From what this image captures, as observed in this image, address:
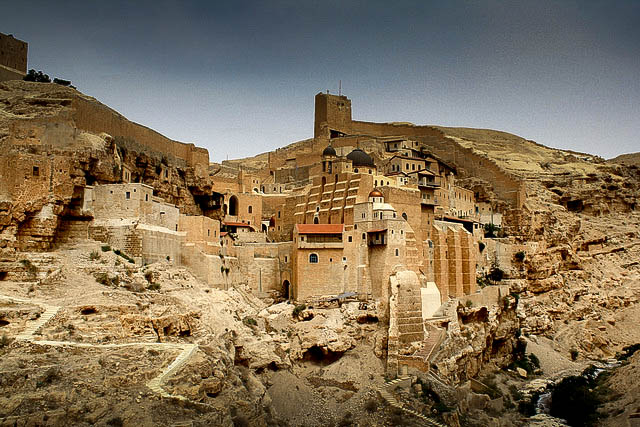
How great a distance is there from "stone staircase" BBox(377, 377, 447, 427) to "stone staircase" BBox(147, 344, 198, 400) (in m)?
11.1

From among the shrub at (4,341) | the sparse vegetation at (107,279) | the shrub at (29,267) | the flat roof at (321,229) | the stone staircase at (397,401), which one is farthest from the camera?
the flat roof at (321,229)

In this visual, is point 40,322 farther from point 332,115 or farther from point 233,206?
point 332,115

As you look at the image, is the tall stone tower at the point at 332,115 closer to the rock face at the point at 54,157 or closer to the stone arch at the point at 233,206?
the stone arch at the point at 233,206

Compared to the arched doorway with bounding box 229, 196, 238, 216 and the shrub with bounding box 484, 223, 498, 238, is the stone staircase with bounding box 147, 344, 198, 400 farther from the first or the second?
the shrub with bounding box 484, 223, 498, 238

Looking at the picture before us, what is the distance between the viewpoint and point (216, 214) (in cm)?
4778

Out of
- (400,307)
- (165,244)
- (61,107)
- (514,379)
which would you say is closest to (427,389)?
(400,307)

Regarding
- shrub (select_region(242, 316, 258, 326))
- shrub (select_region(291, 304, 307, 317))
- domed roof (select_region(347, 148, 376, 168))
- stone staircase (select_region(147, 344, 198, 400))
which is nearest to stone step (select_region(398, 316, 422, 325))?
shrub (select_region(291, 304, 307, 317))

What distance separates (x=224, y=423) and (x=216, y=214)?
29175mm

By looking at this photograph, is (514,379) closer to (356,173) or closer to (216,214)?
(356,173)

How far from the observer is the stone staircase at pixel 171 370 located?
777 inches

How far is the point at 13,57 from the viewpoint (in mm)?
40344

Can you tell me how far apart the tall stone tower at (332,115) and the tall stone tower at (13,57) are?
1197 inches

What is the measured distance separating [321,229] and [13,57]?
23093 millimetres

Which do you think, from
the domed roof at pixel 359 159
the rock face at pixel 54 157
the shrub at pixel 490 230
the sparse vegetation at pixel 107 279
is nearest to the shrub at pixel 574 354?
the shrub at pixel 490 230
